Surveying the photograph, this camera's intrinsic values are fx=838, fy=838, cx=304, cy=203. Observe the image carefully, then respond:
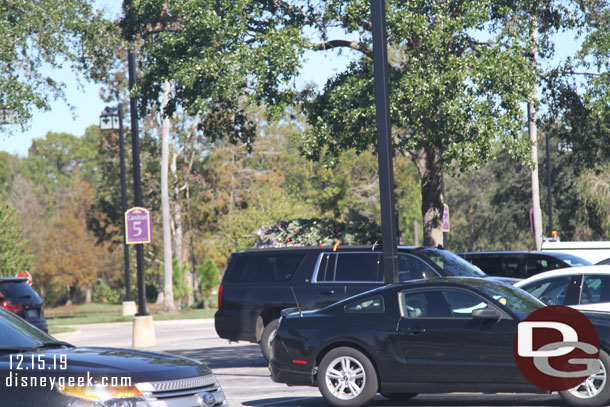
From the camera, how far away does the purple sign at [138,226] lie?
22.0 m

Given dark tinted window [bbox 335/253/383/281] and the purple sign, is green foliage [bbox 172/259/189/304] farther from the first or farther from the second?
dark tinted window [bbox 335/253/383/281]

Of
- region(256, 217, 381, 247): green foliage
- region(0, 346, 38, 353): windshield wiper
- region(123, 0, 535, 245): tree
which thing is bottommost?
region(0, 346, 38, 353): windshield wiper

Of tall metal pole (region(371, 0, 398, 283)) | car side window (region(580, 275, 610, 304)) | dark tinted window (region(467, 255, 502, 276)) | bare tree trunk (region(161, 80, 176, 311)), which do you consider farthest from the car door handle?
bare tree trunk (region(161, 80, 176, 311))

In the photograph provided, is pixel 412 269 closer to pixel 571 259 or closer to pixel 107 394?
pixel 571 259

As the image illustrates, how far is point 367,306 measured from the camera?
1080 cm

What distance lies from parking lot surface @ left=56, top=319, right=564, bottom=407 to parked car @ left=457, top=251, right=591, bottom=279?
6.48 metres

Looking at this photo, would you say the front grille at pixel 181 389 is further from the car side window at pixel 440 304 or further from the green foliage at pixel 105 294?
the green foliage at pixel 105 294

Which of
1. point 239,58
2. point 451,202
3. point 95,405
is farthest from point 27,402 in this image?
point 451,202

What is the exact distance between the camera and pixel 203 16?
17094 mm

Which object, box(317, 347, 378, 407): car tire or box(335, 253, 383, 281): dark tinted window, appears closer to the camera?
box(317, 347, 378, 407): car tire

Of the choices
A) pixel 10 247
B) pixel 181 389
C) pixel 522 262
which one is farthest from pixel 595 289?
pixel 10 247

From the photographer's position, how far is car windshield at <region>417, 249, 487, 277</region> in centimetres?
1491

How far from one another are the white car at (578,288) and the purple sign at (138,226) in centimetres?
1180

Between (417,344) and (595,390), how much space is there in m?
2.10
